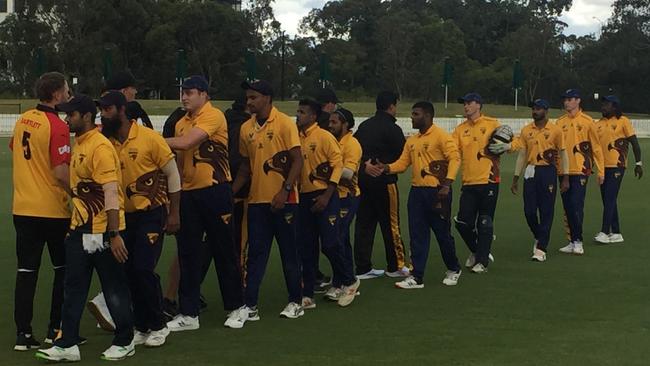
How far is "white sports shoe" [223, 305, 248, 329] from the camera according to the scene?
24.5 ft

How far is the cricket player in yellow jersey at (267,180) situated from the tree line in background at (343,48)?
55.1m

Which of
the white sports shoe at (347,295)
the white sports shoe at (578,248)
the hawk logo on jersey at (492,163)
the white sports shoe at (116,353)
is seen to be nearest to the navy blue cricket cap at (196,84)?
the white sports shoe at (116,353)

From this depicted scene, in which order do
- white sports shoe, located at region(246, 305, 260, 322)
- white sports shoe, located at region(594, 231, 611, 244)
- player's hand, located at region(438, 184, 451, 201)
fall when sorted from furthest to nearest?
white sports shoe, located at region(594, 231, 611, 244) < player's hand, located at region(438, 184, 451, 201) < white sports shoe, located at region(246, 305, 260, 322)

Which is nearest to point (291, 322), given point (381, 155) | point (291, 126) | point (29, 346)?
point (291, 126)

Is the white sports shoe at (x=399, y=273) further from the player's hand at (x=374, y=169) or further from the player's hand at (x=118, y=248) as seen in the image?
the player's hand at (x=118, y=248)

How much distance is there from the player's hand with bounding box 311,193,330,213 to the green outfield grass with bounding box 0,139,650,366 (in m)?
0.93

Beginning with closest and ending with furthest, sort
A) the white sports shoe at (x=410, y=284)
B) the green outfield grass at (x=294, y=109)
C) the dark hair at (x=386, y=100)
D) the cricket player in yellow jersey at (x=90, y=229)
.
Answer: the cricket player in yellow jersey at (x=90, y=229)
the white sports shoe at (x=410, y=284)
the dark hair at (x=386, y=100)
the green outfield grass at (x=294, y=109)

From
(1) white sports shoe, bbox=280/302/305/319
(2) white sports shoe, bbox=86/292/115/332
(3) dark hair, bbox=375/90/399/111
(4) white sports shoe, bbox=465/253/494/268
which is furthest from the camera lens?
(4) white sports shoe, bbox=465/253/494/268

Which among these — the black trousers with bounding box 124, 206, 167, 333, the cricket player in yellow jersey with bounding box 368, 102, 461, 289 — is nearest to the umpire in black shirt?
the cricket player in yellow jersey with bounding box 368, 102, 461, 289

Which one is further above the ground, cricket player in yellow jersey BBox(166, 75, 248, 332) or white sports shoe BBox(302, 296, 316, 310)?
cricket player in yellow jersey BBox(166, 75, 248, 332)

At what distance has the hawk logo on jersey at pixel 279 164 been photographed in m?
7.59

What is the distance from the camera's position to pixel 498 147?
9938 millimetres

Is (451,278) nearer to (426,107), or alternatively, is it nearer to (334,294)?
(334,294)

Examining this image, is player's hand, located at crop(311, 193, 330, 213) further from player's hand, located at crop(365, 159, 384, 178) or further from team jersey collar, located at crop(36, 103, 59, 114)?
Result: team jersey collar, located at crop(36, 103, 59, 114)
